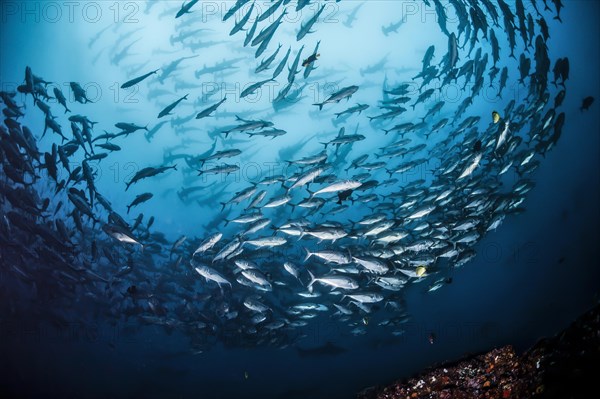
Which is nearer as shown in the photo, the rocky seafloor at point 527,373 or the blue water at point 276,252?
the rocky seafloor at point 527,373

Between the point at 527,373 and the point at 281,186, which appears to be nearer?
the point at 527,373

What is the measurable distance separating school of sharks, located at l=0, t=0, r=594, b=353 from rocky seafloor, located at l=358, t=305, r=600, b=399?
253 centimetres

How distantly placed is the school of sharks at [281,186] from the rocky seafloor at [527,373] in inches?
99.8

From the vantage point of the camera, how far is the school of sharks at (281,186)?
827cm

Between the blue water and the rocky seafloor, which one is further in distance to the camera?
the blue water

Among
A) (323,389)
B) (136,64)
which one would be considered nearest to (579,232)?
(323,389)

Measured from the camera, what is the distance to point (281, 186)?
9289 mm

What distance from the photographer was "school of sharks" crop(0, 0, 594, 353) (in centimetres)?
827

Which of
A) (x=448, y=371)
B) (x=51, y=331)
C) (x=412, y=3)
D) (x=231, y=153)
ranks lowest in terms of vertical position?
(x=448, y=371)

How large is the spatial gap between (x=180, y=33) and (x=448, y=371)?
1943cm

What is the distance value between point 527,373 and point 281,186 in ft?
22.8

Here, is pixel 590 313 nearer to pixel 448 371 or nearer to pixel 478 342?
pixel 448 371

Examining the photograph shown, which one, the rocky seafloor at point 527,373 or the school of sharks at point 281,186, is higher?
the school of sharks at point 281,186

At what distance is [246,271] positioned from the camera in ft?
25.6
